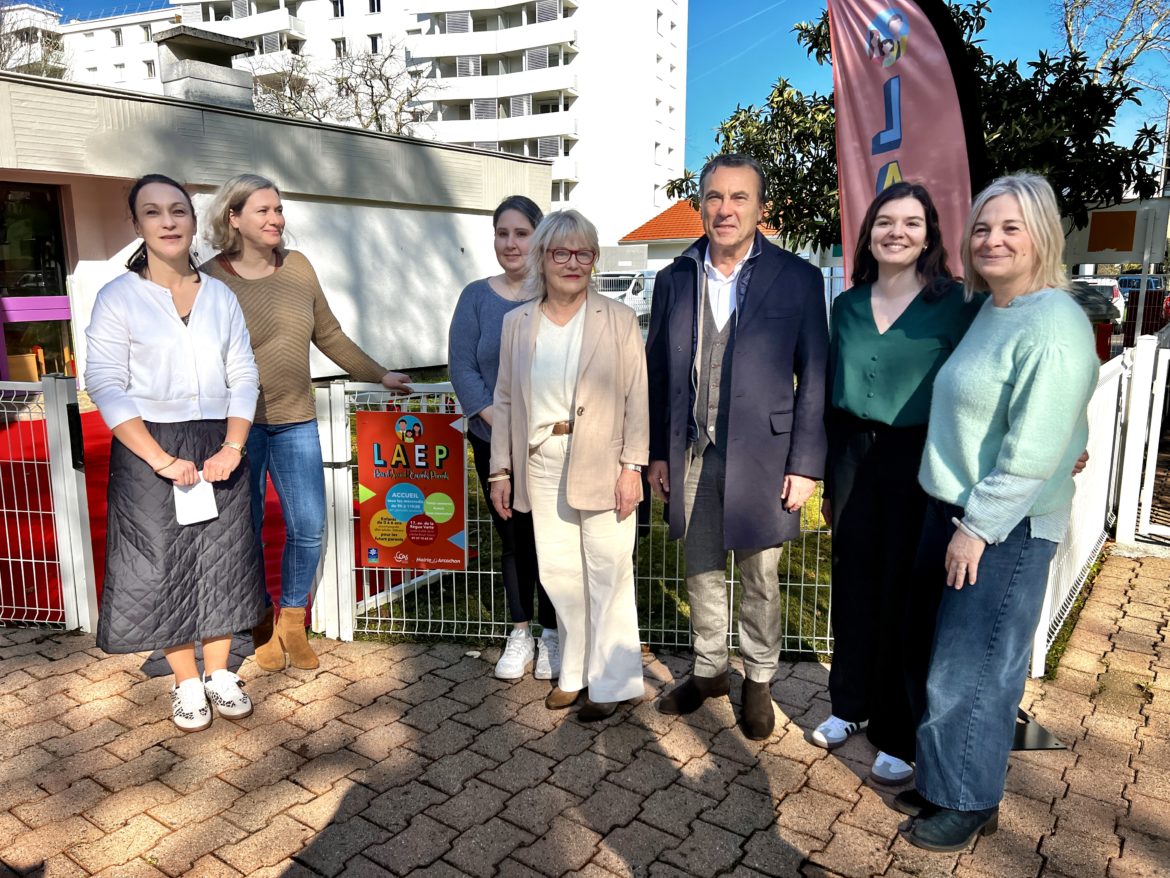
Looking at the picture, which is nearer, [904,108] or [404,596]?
[904,108]

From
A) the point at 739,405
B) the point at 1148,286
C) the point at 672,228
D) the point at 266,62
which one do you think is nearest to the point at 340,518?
the point at 739,405

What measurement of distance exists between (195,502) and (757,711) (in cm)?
→ 234

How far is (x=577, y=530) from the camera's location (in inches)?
136

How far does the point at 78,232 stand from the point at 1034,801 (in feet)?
42.3

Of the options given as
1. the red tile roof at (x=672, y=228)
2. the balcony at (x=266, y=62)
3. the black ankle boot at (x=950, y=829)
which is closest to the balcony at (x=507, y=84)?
the balcony at (x=266, y=62)

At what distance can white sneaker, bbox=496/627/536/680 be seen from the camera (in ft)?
12.8

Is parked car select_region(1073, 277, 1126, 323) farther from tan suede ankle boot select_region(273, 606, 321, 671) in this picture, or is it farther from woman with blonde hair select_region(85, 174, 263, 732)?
tan suede ankle boot select_region(273, 606, 321, 671)

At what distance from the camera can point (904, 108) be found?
381 cm

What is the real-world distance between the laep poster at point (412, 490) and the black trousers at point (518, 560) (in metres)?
0.14

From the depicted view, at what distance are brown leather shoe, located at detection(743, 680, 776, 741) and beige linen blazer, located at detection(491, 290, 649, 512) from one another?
3.16ft

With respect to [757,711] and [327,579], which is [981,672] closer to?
[757,711]

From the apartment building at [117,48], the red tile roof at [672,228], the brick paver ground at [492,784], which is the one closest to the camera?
the brick paver ground at [492,784]

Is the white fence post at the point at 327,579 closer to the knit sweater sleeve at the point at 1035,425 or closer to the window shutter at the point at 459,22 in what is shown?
the knit sweater sleeve at the point at 1035,425

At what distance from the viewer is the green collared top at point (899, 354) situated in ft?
9.09
